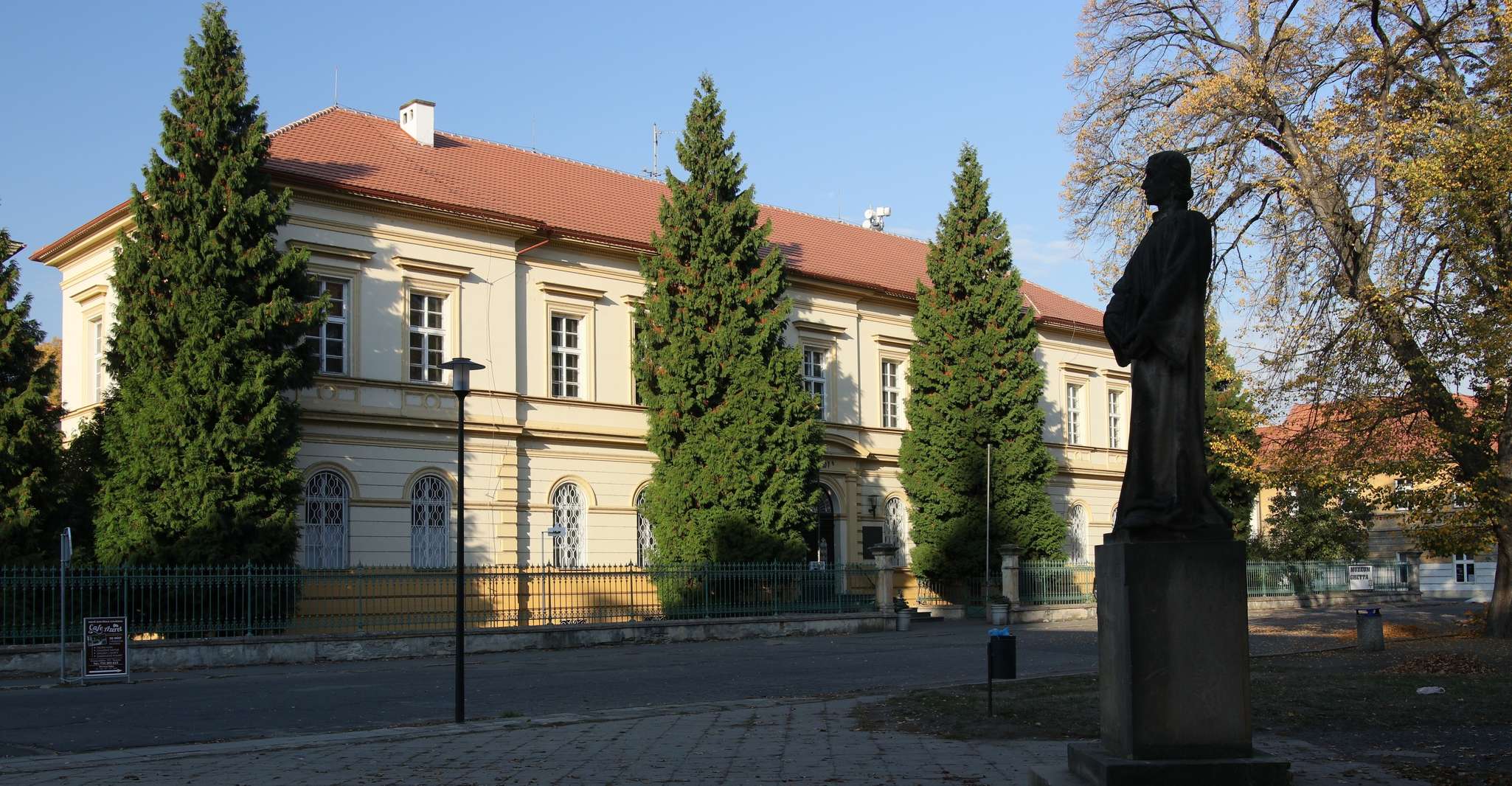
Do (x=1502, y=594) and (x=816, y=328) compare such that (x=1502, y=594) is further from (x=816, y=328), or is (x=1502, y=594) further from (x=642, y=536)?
(x=816, y=328)

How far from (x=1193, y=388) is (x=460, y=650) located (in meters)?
7.97

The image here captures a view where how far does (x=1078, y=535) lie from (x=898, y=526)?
923 centimetres

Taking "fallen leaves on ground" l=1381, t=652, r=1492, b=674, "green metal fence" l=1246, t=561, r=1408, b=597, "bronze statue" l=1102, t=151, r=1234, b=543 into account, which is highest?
"bronze statue" l=1102, t=151, r=1234, b=543

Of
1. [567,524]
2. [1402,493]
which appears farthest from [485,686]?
[1402,493]

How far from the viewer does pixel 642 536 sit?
105ft

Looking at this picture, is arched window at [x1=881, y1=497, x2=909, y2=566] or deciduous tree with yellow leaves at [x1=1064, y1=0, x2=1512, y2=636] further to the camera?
arched window at [x1=881, y1=497, x2=909, y2=566]

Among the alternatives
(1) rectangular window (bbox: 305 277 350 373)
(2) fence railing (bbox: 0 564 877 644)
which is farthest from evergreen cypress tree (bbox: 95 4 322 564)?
(1) rectangular window (bbox: 305 277 350 373)

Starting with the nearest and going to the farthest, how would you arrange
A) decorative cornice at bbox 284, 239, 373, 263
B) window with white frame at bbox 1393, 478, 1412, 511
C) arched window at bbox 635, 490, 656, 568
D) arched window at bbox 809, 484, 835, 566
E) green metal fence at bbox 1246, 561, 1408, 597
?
1. window with white frame at bbox 1393, 478, 1412, 511
2. decorative cornice at bbox 284, 239, 373, 263
3. arched window at bbox 635, 490, 656, 568
4. arched window at bbox 809, 484, 835, 566
5. green metal fence at bbox 1246, 561, 1408, 597

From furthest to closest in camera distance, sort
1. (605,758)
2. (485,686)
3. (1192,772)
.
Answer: (485,686)
(605,758)
(1192,772)

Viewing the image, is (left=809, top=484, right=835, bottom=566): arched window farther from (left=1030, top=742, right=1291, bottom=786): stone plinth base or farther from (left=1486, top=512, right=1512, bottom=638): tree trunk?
(left=1030, top=742, right=1291, bottom=786): stone plinth base

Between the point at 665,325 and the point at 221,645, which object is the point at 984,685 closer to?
the point at 221,645

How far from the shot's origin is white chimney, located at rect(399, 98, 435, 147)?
1270 inches

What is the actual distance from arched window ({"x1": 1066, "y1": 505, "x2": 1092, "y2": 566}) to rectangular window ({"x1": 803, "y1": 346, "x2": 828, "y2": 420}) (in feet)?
40.0

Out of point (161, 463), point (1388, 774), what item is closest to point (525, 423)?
point (161, 463)
